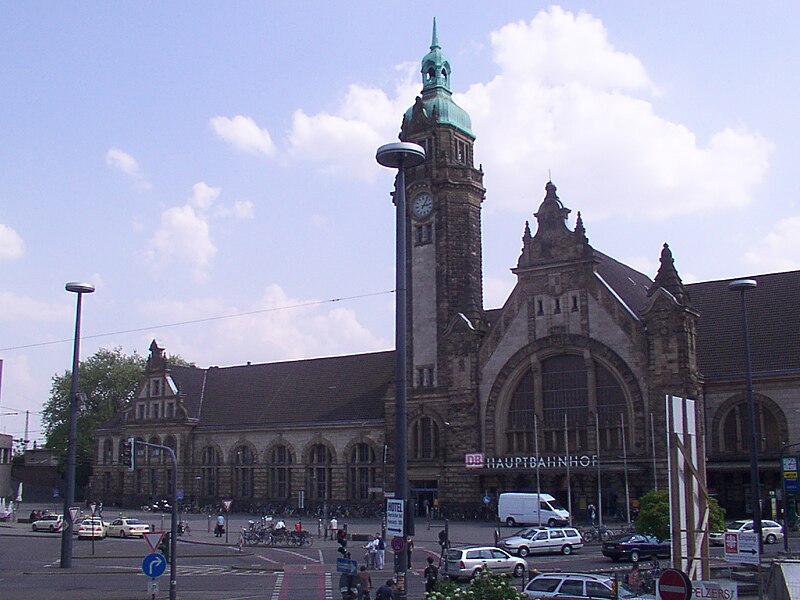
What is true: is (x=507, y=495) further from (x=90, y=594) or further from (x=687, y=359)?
(x=90, y=594)

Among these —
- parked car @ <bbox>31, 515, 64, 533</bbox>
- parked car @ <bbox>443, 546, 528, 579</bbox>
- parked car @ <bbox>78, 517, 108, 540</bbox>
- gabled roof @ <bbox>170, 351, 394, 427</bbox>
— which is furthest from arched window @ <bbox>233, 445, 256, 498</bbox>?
parked car @ <bbox>443, 546, 528, 579</bbox>

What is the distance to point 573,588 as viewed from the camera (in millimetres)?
25453

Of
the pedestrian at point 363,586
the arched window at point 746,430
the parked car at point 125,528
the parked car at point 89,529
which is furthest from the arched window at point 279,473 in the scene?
the pedestrian at point 363,586

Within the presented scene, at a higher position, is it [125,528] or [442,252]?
[442,252]

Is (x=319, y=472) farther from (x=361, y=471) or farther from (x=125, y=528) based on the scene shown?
(x=125, y=528)

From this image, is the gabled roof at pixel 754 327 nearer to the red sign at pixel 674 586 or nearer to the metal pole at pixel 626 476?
the metal pole at pixel 626 476

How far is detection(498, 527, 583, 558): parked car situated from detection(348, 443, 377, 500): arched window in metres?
34.4

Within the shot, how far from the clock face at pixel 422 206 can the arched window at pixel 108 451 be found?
137 feet

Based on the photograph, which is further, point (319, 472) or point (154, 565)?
point (319, 472)

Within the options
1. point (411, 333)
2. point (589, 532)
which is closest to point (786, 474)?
point (589, 532)

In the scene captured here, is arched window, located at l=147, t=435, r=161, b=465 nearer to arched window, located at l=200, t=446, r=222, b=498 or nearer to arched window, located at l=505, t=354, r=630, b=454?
arched window, located at l=200, t=446, r=222, b=498

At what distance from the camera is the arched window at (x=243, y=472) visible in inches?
3438

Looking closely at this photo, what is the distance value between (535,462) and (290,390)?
29.9m

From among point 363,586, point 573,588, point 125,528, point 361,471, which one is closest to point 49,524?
point 125,528
